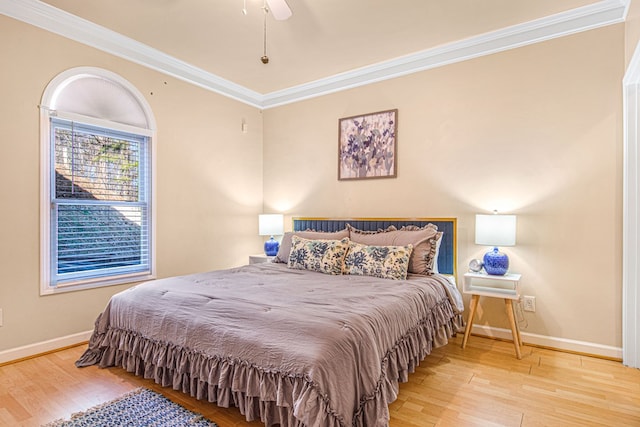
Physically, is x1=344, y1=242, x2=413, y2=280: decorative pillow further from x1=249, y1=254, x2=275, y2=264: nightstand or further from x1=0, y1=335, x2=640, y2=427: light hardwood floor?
x1=249, y1=254, x2=275, y2=264: nightstand

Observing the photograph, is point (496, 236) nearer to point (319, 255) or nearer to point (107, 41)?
point (319, 255)

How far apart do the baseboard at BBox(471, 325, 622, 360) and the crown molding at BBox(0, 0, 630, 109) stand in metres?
2.64

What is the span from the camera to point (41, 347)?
9.44ft

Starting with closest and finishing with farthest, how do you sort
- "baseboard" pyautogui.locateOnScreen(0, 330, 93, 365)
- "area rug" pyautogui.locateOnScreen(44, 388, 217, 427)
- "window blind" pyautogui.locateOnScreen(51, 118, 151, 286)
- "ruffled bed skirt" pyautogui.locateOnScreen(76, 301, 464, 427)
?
"ruffled bed skirt" pyautogui.locateOnScreen(76, 301, 464, 427)
"area rug" pyautogui.locateOnScreen(44, 388, 217, 427)
"baseboard" pyautogui.locateOnScreen(0, 330, 93, 365)
"window blind" pyautogui.locateOnScreen(51, 118, 151, 286)

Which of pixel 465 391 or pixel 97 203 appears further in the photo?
pixel 97 203

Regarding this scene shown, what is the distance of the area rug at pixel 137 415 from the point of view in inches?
74.6

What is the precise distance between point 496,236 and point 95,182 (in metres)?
3.68

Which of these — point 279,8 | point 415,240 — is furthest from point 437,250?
point 279,8

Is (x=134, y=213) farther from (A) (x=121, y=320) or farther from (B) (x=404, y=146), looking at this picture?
(B) (x=404, y=146)

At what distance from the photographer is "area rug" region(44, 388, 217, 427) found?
74.6 inches

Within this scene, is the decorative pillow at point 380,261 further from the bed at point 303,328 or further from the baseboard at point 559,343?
the baseboard at point 559,343

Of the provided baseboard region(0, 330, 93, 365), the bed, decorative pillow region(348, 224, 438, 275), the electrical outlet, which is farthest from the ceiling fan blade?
baseboard region(0, 330, 93, 365)

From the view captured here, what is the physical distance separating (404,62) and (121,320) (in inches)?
142

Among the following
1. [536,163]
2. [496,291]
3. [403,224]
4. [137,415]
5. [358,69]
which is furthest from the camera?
[358,69]
